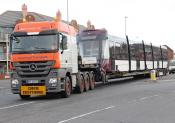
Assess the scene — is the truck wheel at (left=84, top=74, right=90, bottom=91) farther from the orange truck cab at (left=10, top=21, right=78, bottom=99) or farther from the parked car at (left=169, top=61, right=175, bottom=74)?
the parked car at (left=169, top=61, right=175, bottom=74)

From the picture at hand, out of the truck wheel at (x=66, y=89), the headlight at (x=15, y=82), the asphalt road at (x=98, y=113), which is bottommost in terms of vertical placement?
the asphalt road at (x=98, y=113)

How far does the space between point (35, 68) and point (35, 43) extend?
3.76ft

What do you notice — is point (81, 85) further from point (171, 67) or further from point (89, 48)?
point (171, 67)

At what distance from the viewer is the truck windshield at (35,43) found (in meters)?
21.5

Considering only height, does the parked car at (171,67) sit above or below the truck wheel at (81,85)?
above

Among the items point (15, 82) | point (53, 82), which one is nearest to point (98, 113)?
point (53, 82)

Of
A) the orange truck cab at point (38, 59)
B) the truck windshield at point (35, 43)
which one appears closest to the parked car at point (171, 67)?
the orange truck cab at point (38, 59)

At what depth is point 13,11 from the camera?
82250 millimetres

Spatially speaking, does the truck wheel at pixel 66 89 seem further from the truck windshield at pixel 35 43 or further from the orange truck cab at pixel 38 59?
the truck windshield at pixel 35 43

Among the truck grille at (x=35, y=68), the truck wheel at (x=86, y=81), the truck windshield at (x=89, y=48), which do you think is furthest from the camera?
the truck windshield at (x=89, y=48)

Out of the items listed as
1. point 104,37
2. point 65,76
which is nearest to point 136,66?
point 104,37

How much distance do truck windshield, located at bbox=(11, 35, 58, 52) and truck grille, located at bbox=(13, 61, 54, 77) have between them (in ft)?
1.95

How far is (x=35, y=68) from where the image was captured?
21344mm

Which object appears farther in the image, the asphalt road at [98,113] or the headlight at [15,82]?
the headlight at [15,82]
